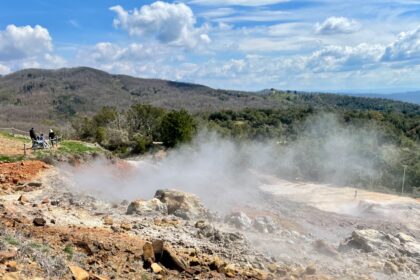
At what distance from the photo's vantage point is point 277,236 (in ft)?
54.4

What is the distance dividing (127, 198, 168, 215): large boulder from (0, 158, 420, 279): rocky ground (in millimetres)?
38

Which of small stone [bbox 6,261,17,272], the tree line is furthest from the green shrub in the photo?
small stone [bbox 6,261,17,272]

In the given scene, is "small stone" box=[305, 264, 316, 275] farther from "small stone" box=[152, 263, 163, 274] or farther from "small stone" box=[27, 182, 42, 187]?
"small stone" box=[27, 182, 42, 187]

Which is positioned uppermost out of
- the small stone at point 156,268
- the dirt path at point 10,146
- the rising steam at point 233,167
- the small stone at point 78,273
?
the dirt path at point 10,146

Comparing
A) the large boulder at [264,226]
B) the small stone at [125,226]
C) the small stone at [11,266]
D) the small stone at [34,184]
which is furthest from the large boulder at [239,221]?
the small stone at [11,266]

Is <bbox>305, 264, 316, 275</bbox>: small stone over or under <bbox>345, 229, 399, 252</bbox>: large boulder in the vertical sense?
over

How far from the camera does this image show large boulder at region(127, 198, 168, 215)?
1594 centimetres

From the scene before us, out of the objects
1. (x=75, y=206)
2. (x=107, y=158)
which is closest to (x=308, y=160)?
(x=107, y=158)

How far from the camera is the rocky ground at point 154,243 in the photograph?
10281mm

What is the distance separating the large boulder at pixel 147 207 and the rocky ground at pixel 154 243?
4 cm

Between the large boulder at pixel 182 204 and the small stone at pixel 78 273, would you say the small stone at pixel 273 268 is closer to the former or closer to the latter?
the large boulder at pixel 182 204

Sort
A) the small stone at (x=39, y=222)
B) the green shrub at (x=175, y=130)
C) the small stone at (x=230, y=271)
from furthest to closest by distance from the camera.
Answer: the green shrub at (x=175, y=130) → the small stone at (x=39, y=222) → the small stone at (x=230, y=271)

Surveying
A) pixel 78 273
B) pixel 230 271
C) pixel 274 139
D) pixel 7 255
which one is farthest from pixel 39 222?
pixel 274 139

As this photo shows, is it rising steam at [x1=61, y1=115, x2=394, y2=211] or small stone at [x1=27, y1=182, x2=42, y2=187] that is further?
rising steam at [x1=61, y1=115, x2=394, y2=211]
